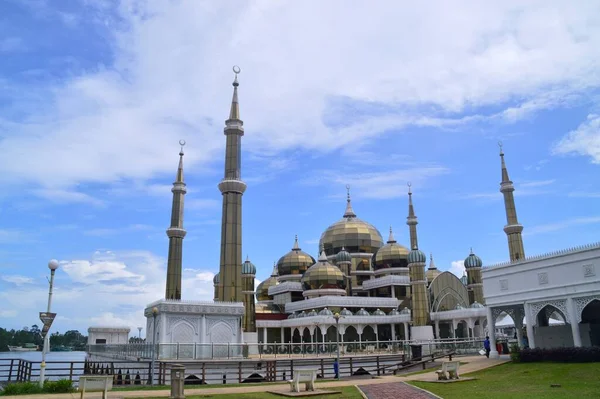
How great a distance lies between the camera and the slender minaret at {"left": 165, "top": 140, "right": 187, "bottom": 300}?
49031 millimetres

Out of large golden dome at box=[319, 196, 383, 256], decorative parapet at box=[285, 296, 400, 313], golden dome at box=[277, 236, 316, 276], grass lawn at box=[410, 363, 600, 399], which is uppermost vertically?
large golden dome at box=[319, 196, 383, 256]

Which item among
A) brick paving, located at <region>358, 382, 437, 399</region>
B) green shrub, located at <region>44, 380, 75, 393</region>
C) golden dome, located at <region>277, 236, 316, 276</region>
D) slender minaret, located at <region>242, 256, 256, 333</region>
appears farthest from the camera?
golden dome, located at <region>277, 236, 316, 276</region>

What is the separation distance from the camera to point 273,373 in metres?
24.4

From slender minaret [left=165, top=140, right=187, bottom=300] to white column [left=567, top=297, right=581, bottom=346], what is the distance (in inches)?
1376

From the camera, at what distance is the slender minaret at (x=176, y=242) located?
4903 cm

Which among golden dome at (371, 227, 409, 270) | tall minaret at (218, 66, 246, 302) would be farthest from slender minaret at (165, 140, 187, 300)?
golden dome at (371, 227, 409, 270)

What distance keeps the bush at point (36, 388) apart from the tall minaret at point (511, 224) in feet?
141

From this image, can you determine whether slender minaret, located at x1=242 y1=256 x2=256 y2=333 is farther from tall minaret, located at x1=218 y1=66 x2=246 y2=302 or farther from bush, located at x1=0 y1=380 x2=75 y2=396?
bush, located at x1=0 y1=380 x2=75 y2=396

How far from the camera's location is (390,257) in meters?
59.4

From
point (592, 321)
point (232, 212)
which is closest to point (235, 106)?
point (232, 212)

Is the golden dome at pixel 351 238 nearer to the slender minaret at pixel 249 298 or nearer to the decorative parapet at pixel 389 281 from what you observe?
the decorative parapet at pixel 389 281

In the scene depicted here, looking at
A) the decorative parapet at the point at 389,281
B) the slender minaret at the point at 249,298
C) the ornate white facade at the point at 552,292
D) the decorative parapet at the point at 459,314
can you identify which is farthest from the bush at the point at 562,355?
the decorative parapet at the point at 389,281

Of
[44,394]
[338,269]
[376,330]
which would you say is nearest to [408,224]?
[338,269]

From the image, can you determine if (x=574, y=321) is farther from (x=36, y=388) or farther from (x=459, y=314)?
(x=459, y=314)
